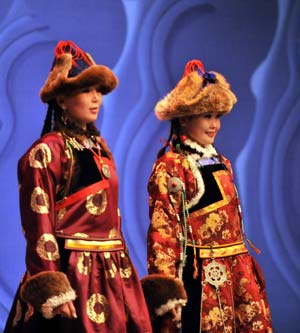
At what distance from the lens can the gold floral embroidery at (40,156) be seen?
104 inches

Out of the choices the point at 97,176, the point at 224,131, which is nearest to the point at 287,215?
the point at 224,131

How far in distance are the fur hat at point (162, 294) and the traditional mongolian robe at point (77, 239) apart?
6.0 inches

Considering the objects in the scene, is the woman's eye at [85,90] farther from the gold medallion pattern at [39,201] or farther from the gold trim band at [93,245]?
the gold trim band at [93,245]

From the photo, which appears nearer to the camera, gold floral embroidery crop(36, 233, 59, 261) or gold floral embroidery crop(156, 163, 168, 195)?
gold floral embroidery crop(36, 233, 59, 261)

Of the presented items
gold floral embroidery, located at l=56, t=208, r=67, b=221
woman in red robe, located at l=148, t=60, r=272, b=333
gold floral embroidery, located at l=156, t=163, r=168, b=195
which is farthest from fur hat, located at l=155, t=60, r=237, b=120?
gold floral embroidery, located at l=56, t=208, r=67, b=221

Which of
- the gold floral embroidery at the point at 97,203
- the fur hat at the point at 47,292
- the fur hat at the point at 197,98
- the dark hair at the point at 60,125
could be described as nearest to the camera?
the fur hat at the point at 47,292

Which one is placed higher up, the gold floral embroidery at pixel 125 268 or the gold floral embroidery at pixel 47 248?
the gold floral embroidery at pixel 47 248

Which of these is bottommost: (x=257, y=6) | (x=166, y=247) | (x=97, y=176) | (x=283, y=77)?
(x=166, y=247)

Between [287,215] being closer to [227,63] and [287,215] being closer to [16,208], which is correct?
[227,63]

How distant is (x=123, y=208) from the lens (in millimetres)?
4070

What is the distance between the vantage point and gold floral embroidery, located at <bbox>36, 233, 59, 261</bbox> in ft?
8.36

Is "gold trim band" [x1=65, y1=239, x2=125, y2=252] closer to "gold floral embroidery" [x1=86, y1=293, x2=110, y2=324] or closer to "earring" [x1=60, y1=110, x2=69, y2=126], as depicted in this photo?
"gold floral embroidery" [x1=86, y1=293, x2=110, y2=324]

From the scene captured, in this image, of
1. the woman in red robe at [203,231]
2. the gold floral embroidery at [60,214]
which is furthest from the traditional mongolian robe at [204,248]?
the gold floral embroidery at [60,214]

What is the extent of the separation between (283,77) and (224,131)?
42cm
